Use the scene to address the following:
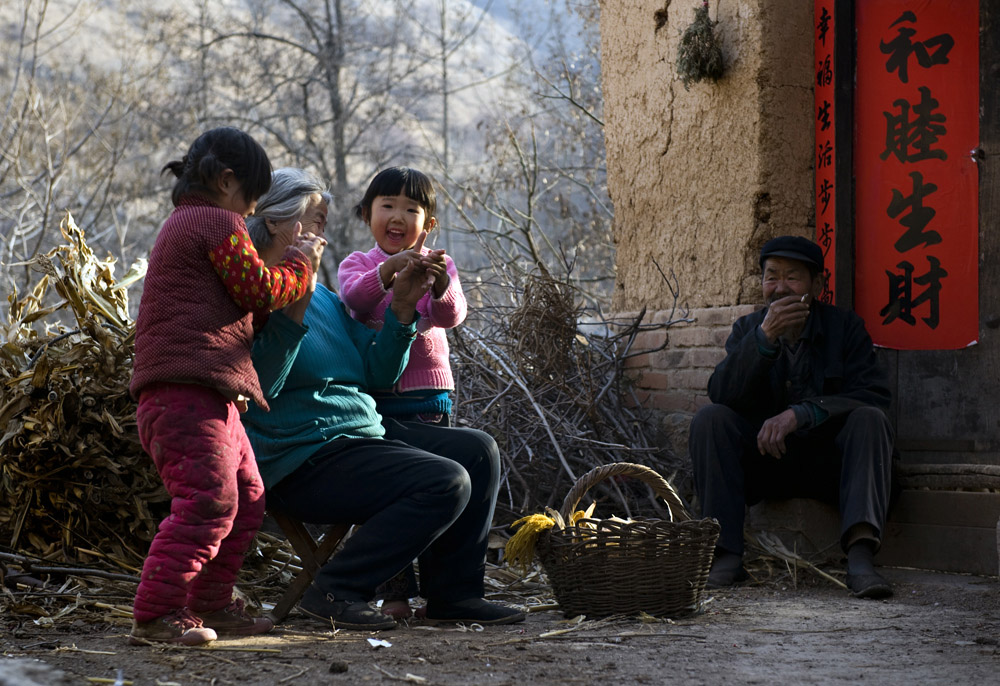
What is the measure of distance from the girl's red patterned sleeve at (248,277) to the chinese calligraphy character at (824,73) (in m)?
3.21

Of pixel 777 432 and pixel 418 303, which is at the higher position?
pixel 418 303

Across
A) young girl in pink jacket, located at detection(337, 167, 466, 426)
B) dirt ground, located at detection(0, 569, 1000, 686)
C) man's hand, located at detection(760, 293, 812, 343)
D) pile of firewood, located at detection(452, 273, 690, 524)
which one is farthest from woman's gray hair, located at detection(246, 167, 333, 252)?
pile of firewood, located at detection(452, 273, 690, 524)

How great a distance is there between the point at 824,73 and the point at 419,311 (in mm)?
2686

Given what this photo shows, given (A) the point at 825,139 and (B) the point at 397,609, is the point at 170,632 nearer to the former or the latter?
(B) the point at 397,609

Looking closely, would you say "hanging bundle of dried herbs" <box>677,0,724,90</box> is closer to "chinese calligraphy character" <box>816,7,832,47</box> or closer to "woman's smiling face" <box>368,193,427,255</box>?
"chinese calligraphy character" <box>816,7,832,47</box>

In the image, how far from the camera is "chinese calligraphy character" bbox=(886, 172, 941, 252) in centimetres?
471

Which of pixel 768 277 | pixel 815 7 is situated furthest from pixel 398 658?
pixel 815 7

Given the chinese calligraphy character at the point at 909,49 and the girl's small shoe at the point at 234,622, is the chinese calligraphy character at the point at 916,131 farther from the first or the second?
the girl's small shoe at the point at 234,622

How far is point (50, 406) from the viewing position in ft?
11.9

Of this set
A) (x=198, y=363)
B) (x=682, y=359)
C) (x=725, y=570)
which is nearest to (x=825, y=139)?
(x=682, y=359)

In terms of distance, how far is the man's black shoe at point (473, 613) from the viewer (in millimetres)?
3203

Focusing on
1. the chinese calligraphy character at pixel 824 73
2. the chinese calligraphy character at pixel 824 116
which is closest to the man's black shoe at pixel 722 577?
the chinese calligraphy character at pixel 824 116

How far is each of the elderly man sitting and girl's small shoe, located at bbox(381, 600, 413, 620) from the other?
1324 mm

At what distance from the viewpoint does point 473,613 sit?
320 centimetres
